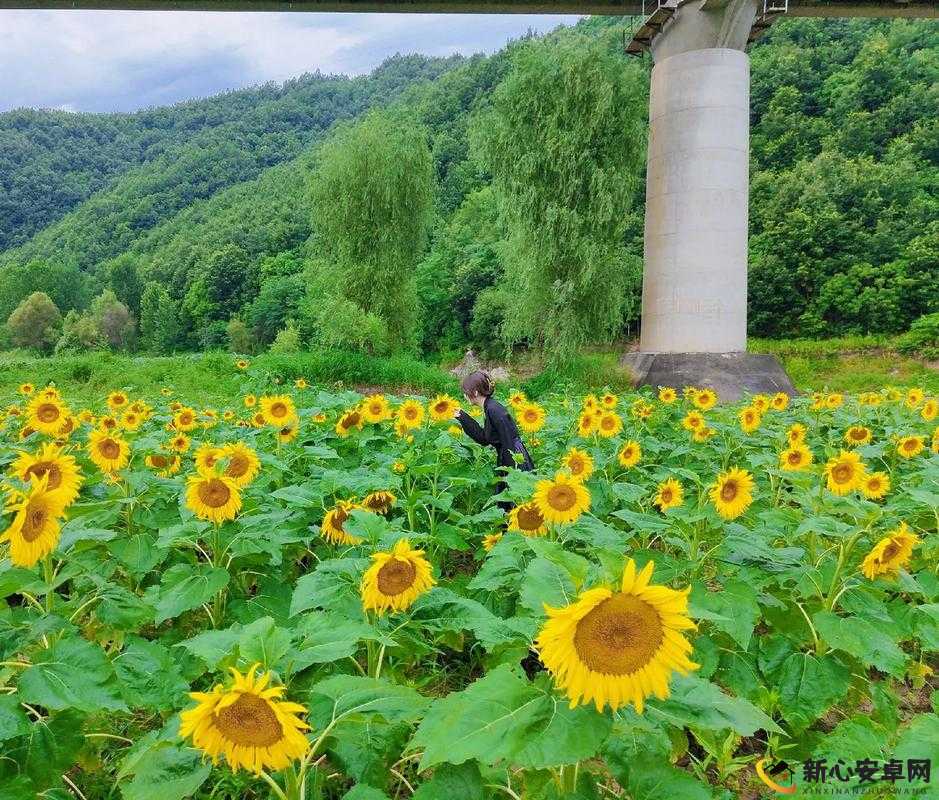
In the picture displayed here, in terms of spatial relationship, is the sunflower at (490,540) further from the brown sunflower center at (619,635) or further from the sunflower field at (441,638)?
the brown sunflower center at (619,635)

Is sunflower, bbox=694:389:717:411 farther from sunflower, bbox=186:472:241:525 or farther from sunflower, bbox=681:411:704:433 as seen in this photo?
sunflower, bbox=186:472:241:525

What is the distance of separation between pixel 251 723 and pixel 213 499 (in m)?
1.18

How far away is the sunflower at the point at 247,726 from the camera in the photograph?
3.06 feet

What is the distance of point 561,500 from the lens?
6.73ft

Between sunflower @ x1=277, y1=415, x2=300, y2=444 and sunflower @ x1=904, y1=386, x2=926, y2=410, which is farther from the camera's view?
sunflower @ x1=904, y1=386, x2=926, y2=410

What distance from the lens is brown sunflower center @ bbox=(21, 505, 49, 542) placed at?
142cm

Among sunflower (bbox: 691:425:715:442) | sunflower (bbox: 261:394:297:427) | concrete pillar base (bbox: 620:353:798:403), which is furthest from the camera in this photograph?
concrete pillar base (bbox: 620:353:798:403)

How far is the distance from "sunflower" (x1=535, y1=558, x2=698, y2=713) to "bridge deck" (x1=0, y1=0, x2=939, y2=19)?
15.9 metres

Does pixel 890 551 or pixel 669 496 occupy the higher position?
pixel 890 551

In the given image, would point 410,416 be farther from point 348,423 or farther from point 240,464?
point 240,464

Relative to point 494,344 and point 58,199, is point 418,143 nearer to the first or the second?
point 494,344

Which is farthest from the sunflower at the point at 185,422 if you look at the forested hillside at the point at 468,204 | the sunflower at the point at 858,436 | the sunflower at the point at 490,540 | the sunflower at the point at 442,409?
the forested hillside at the point at 468,204

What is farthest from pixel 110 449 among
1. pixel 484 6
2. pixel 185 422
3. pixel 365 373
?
pixel 484 6

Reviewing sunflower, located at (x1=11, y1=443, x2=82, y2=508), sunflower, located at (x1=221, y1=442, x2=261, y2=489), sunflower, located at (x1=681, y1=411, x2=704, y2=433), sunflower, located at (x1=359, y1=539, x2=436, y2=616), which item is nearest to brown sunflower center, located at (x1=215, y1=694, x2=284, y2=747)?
sunflower, located at (x1=359, y1=539, x2=436, y2=616)
